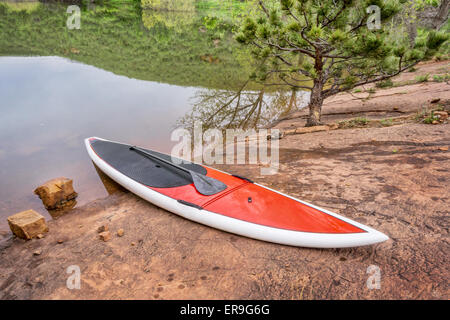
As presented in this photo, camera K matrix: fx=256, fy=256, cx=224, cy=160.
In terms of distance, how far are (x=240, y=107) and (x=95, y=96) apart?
16.3 feet

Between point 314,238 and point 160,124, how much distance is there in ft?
17.4

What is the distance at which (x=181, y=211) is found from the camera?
3064 millimetres

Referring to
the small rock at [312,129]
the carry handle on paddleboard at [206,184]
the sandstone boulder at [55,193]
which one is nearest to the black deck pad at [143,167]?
the carry handle on paddleboard at [206,184]

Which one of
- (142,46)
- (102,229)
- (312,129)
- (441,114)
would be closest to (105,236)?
(102,229)

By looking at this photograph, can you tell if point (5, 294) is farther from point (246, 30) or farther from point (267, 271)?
point (246, 30)

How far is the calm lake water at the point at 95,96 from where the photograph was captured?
484 centimetres

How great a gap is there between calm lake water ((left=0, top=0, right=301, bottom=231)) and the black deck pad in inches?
18.3

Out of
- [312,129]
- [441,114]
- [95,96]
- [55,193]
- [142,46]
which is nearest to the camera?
A: [55,193]

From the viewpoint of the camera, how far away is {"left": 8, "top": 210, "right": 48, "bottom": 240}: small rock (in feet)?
9.33

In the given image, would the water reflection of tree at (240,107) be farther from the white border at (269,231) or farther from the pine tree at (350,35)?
the white border at (269,231)

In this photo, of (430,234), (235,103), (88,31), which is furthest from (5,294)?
(88,31)

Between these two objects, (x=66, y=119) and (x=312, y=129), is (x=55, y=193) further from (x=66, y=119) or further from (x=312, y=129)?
(x=312, y=129)

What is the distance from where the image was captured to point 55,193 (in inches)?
144

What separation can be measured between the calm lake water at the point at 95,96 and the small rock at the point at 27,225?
1.79 ft
